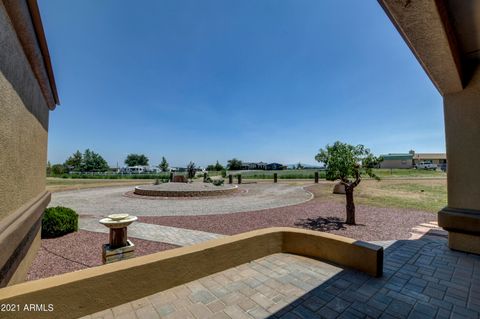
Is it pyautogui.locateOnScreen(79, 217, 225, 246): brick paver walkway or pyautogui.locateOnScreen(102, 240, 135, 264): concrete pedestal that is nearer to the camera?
pyautogui.locateOnScreen(102, 240, 135, 264): concrete pedestal

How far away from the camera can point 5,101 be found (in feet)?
8.10

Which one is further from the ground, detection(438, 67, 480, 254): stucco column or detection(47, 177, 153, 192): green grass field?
detection(438, 67, 480, 254): stucco column

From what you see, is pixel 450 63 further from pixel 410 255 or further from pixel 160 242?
pixel 160 242

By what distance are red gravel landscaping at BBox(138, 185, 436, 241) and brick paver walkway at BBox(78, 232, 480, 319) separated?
3240mm

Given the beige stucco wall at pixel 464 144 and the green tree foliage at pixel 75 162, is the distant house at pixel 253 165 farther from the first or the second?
the beige stucco wall at pixel 464 144

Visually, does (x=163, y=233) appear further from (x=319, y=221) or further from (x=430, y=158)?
(x=430, y=158)

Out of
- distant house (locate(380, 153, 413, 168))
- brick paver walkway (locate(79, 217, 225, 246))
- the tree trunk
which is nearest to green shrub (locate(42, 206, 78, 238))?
brick paver walkway (locate(79, 217, 225, 246))

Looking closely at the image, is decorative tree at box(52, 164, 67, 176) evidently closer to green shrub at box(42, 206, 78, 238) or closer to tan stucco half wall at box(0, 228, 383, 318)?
green shrub at box(42, 206, 78, 238)

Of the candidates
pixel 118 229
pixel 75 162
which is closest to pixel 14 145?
pixel 118 229

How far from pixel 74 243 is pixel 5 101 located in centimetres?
512

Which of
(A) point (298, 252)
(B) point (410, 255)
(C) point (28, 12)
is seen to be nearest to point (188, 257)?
(A) point (298, 252)

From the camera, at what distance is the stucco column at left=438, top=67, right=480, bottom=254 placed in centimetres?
471

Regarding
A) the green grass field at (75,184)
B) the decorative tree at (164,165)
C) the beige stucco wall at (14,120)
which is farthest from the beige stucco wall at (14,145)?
the decorative tree at (164,165)

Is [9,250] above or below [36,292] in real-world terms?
above
